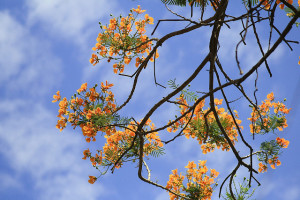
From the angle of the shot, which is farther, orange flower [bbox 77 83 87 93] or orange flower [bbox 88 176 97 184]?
orange flower [bbox 88 176 97 184]

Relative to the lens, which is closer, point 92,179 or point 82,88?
point 82,88

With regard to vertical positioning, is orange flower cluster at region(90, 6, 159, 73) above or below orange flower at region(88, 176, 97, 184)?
above

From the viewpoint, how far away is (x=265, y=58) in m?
1.76

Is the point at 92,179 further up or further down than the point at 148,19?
further down

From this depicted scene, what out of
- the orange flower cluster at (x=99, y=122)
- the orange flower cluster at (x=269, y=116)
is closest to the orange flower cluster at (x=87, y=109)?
the orange flower cluster at (x=99, y=122)

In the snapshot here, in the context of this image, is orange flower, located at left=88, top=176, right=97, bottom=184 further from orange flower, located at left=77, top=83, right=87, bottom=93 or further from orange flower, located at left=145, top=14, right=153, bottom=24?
orange flower, located at left=145, top=14, right=153, bottom=24

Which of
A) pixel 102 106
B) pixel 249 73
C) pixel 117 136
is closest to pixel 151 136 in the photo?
pixel 117 136

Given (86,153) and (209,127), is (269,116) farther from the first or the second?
(86,153)

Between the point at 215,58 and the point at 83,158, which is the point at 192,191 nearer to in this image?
the point at 83,158

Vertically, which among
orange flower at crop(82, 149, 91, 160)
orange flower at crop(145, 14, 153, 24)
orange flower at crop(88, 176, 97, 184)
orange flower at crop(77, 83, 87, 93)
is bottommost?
orange flower at crop(88, 176, 97, 184)

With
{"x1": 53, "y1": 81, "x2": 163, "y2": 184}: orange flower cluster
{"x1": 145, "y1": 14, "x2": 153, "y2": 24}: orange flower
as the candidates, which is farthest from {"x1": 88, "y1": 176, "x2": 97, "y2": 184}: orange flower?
{"x1": 145, "y1": 14, "x2": 153, "y2": 24}: orange flower

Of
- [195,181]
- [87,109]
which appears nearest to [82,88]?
[87,109]

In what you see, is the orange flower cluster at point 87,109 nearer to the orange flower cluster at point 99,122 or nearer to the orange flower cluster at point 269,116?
the orange flower cluster at point 99,122

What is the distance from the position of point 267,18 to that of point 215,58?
421 millimetres
